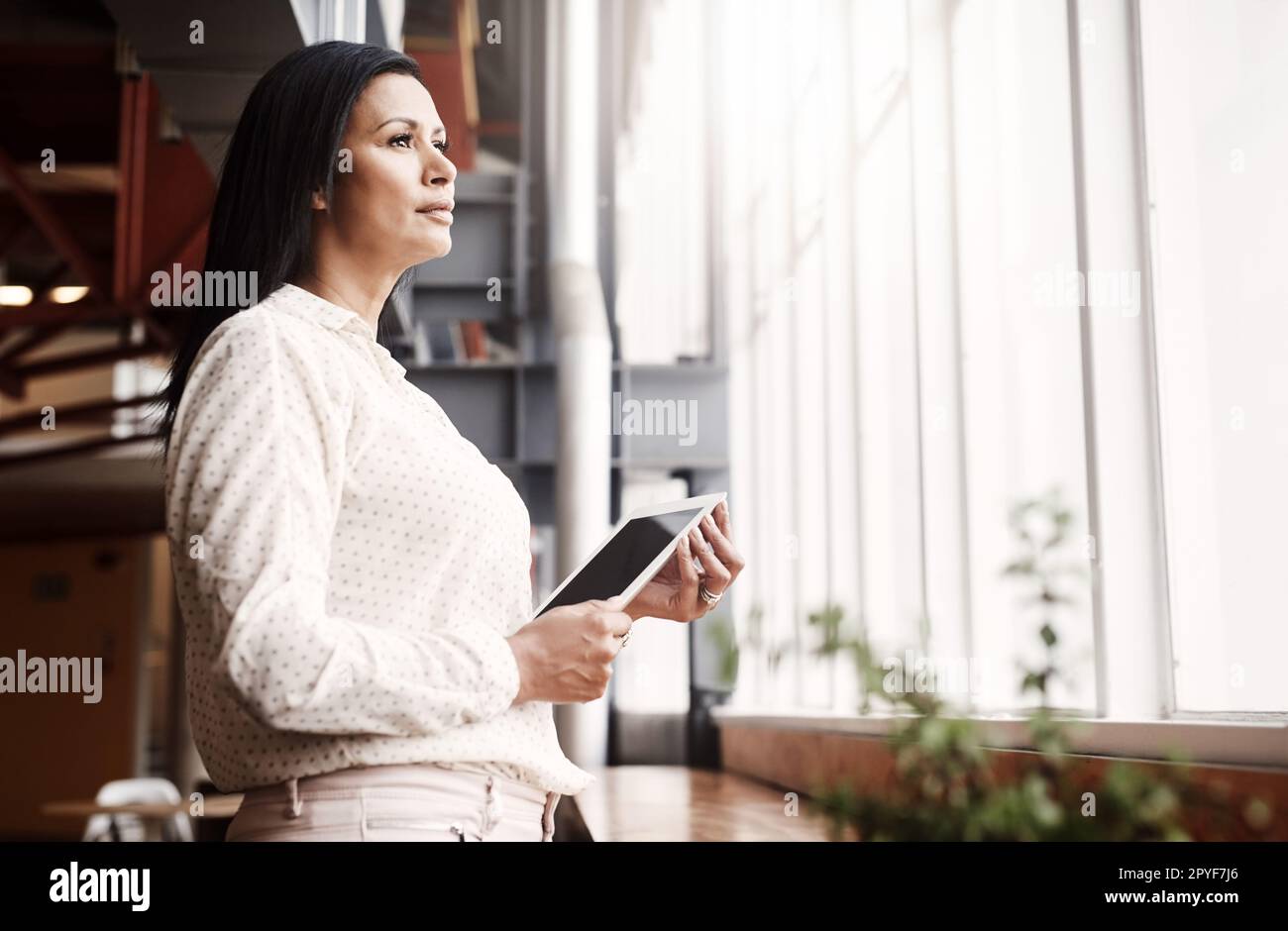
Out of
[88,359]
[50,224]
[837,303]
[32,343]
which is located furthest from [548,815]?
[32,343]

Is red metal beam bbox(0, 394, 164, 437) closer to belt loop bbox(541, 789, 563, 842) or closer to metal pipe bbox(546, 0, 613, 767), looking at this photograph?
metal pipe bbox(546, 0, 613, 767)

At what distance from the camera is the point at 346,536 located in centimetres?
120

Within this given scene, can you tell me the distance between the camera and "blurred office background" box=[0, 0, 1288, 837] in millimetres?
2094

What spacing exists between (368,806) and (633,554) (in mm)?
427

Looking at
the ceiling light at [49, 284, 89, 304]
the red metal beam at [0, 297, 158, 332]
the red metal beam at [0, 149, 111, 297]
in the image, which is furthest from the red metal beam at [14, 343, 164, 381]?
the ceiling light at [49, 284, 89, 304]

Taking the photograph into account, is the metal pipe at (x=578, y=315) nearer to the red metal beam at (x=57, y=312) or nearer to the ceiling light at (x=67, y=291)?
the red metal beam at (x=57, y=312)

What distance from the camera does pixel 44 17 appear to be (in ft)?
13.1

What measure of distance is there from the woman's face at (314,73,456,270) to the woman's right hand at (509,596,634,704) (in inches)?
18.2

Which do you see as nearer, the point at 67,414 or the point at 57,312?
the point at 57,312

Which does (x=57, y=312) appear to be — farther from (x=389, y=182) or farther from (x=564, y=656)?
(x=564, y=656)

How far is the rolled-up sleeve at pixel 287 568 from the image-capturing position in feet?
3.43
